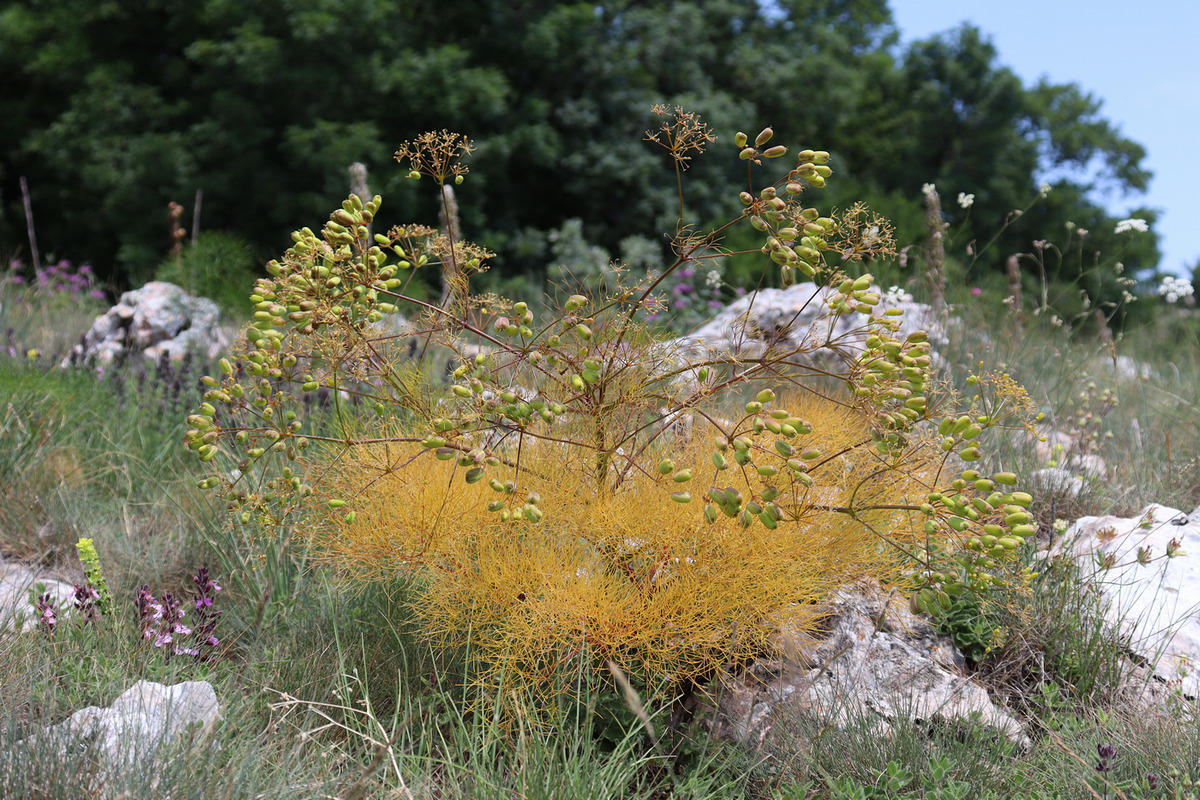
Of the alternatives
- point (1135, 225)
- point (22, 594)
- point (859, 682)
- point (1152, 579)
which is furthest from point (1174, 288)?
point (22, 594)

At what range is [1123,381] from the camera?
17.2ft

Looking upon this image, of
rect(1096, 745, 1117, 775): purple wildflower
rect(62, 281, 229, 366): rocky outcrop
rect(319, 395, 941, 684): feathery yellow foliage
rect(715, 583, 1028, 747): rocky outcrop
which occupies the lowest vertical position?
rect(62, 281, 229, 366): rocky outcrop

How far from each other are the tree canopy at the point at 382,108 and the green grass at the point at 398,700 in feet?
27.0

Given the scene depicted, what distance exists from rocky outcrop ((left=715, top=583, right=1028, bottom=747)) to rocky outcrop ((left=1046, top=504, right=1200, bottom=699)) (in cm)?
53

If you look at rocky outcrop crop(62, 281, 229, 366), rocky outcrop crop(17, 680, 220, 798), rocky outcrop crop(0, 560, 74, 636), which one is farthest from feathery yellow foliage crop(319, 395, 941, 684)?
rocky outcrop crop(62, 281, 229, 366)

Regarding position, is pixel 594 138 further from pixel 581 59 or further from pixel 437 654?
pixel 437 654

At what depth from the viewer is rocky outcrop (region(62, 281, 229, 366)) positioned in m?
5.26

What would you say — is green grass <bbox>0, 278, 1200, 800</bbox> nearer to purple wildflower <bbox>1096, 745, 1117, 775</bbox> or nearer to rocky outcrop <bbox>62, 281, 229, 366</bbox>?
purple wildflower <bbox>1096, 745, 1117, 775</bbox>

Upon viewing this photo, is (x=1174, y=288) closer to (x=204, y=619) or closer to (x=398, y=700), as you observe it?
(x=398, y=700)

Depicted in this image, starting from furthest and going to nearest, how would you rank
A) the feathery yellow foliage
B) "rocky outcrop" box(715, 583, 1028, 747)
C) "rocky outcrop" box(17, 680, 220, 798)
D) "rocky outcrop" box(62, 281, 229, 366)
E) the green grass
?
1. "rocky outcrop" box(62, 281, 229, 366)
2. "rocky outcrop" box(715, 583, 1028, 747)
3. the feathery yellow foliage
4. the green grass
5. "rocky outcrop" box(17, 680, 220, 798)

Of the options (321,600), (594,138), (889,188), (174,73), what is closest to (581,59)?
(594,138)

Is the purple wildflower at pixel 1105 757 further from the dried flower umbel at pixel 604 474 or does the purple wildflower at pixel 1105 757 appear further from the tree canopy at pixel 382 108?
the tree canopy at pixel 382 108

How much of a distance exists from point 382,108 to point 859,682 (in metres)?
11.3

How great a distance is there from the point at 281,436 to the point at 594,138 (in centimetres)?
1122
